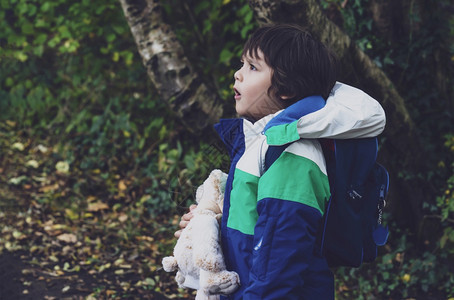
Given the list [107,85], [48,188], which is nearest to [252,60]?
[48,188]

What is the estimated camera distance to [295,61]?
1830mm

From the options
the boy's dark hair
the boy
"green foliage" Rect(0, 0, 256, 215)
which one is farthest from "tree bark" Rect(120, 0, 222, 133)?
the boy's dark hair

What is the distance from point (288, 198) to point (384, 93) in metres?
2.49

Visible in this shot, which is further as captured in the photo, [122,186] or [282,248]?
[122,186]

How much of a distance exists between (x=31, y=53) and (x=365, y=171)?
6.32 m

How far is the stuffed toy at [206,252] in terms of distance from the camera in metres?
1.84

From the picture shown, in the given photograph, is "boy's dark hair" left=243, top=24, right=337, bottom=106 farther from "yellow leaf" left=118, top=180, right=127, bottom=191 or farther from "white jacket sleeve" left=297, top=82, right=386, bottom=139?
"yellow leaf" left=118, top=180, right=127, bottom=191

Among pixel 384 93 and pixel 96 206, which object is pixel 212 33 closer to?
pixel 96 206

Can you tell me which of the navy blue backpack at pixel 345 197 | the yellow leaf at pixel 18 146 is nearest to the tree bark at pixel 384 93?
the navy blue backpack at pixel 345 197

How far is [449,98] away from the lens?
450 centimetres

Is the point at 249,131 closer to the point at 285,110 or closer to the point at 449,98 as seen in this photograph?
the point at 285,110

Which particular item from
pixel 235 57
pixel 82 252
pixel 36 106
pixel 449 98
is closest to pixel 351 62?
pixel 449 98

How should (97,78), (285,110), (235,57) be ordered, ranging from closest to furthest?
(285,110) < (235,57) < (97,78)

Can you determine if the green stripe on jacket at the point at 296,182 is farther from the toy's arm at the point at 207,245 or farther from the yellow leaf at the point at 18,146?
the yellow leaf at the point at 18,146
